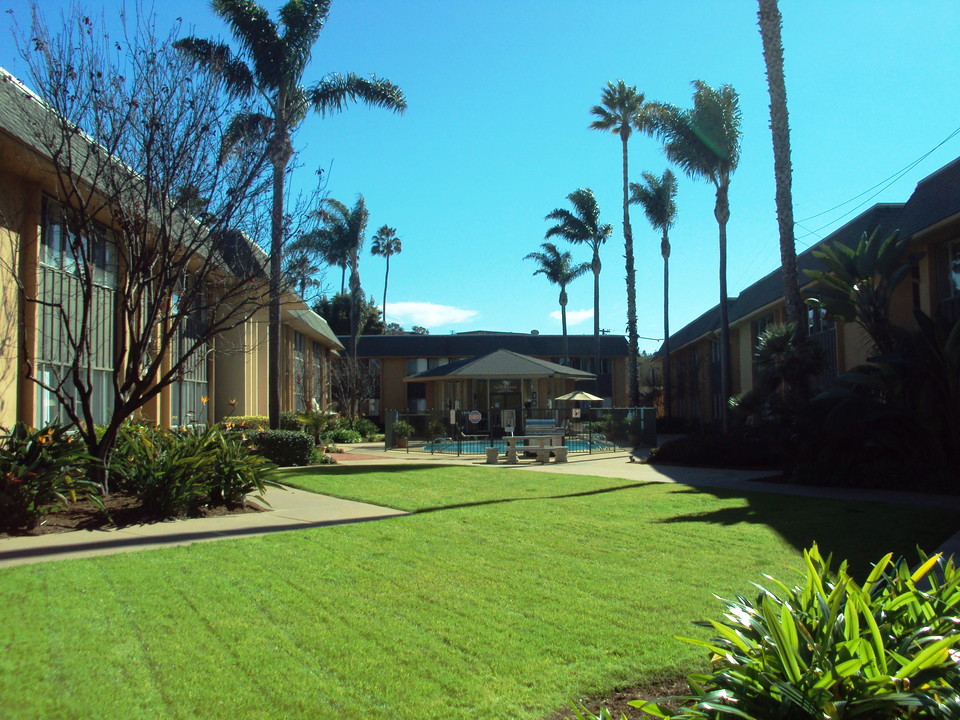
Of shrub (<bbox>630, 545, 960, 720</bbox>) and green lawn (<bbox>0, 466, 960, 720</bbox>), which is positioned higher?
shrub (<bbox>630, 545, 960, 720</bbox>)

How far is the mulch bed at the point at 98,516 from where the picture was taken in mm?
9453

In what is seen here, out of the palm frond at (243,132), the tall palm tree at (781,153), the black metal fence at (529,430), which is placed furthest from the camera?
the black metal fence at (529,430)

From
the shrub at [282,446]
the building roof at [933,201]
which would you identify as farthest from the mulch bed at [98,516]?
the building roof at [933,201]

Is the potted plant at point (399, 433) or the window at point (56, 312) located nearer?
the window at point (56, 312)

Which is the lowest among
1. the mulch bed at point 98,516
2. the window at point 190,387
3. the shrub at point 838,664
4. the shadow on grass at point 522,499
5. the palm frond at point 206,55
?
the shadow on grass at point 522,499

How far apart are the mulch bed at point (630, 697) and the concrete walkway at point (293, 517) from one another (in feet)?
17.3

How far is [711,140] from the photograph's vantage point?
1121 inches

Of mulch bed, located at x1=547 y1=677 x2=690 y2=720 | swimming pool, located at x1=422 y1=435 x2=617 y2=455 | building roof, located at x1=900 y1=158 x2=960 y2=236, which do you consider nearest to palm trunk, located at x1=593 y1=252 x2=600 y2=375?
swimming pool, located at x1=422 y1=435 x2=617 y2=455

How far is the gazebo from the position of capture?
33.3m

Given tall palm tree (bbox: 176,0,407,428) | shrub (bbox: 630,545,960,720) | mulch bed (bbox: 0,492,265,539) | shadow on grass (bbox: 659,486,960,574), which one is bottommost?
shadow on grass (bbox: 659,486,960,574)

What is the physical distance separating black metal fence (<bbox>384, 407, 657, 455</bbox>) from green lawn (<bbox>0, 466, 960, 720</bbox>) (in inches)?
666

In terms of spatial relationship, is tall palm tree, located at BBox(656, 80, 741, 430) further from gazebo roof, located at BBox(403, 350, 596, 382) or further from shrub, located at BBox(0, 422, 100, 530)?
shrub, located at BBox(0, 422, 100, 530)

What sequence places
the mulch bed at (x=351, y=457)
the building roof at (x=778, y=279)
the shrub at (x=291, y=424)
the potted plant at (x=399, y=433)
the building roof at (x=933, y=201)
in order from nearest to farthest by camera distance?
the building roof at (x=933, y=201) → the building roof at (x=778, y=279) → the mulch bed at (x=351, y=457) → the shrub at (x=291, y=424) → the potted plant at (x=399, y=433)

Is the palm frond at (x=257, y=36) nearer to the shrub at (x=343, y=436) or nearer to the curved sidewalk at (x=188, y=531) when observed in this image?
the curved sidewalk at (x=188, y=531)
